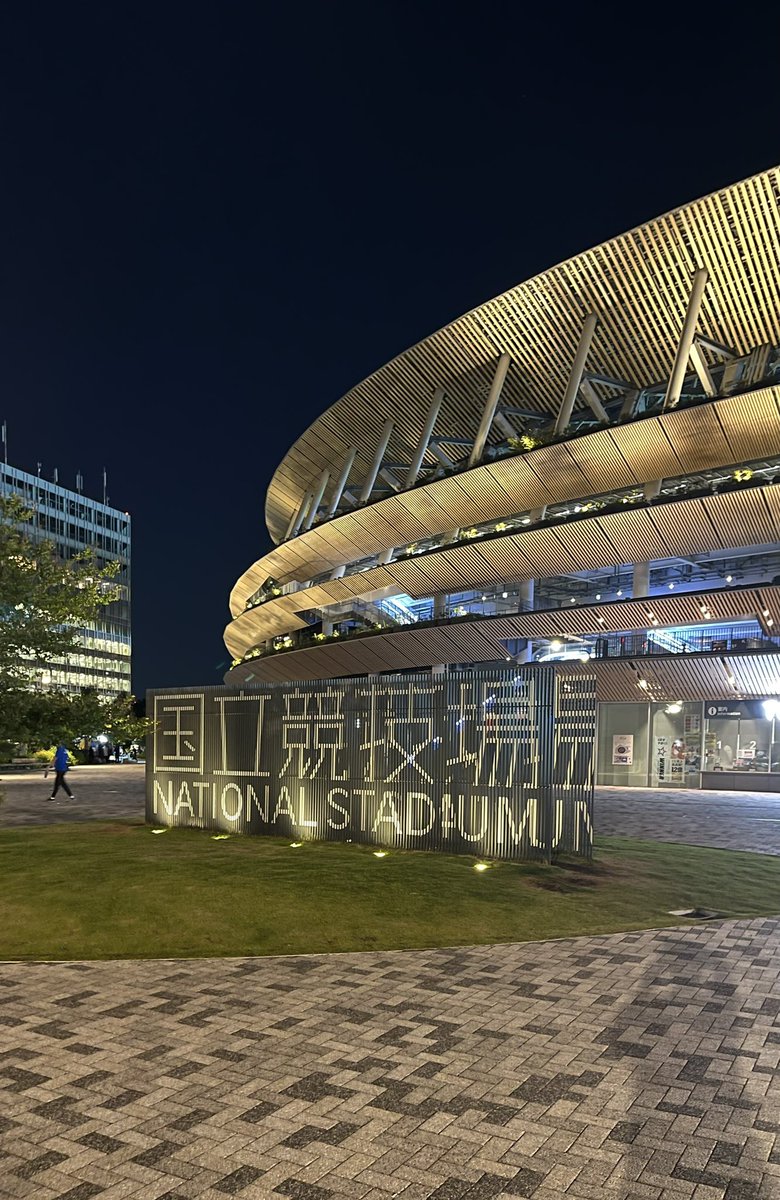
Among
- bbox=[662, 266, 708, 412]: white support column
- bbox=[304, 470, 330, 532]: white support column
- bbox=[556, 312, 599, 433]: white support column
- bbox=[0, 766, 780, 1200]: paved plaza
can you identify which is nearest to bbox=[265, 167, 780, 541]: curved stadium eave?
bbox=[556, 312, 599, 433]: white support column

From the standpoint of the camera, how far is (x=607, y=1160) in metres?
4.52

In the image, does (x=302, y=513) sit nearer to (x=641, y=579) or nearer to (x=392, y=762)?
(x=641, y=579)

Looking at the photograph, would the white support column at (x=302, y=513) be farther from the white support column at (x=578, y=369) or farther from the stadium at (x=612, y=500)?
the white support column at (x=578, y=369)

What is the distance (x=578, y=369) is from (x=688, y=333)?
4.64m

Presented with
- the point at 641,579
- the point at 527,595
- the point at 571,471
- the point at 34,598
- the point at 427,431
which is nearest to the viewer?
the point at 34,598

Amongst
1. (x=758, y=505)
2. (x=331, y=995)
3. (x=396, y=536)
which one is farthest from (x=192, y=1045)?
(x=396, y=536)

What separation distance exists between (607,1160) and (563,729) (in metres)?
10.0

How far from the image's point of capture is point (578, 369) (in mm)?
33281

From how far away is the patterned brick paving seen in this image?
4352mm

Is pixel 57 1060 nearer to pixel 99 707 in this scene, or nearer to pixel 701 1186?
pixel 701 1186

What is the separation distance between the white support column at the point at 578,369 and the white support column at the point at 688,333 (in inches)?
137

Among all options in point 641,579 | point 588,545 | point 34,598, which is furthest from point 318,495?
point 34,598

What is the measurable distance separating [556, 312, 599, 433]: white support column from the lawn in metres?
21.0

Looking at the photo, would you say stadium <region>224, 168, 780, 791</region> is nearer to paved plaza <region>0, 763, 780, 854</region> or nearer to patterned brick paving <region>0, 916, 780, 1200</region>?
paved plaza <region>0, 763, 780, 854</region>
